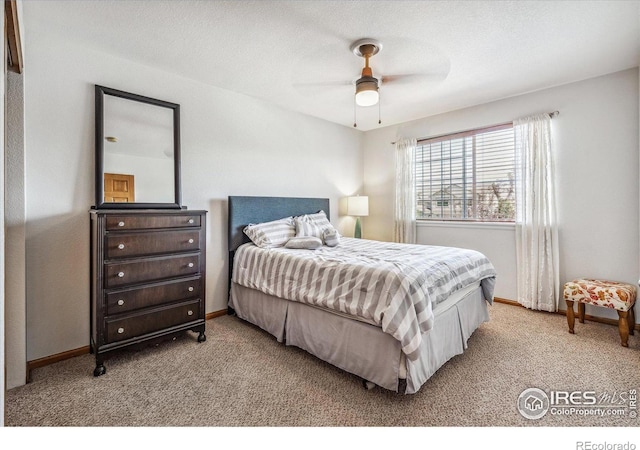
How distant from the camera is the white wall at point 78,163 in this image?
2.21 metres

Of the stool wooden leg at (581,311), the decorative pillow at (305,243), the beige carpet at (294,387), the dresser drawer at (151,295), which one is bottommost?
the beige carpet at (294,387)

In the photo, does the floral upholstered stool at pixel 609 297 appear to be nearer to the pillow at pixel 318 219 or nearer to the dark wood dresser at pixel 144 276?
the pillow at pixel 318 219

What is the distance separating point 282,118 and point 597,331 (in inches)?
160

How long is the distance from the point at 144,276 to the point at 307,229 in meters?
1.68

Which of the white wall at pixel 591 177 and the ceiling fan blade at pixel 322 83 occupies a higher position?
the ceiling fan blade at pixel 322 83

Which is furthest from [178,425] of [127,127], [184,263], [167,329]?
[127,127]

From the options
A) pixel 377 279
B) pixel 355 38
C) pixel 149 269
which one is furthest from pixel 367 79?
pixel 149 269

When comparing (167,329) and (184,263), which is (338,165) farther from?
(167,329)

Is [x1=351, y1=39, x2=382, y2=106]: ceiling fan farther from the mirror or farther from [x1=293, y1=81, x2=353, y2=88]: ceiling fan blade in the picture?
the mirror

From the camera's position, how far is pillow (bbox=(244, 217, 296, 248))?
313 cm

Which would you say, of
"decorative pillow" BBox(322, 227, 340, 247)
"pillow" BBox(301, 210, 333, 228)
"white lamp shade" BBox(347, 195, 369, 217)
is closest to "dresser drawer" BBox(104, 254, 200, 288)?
"decorative pillow" BBox(322, 227, 340, 247)

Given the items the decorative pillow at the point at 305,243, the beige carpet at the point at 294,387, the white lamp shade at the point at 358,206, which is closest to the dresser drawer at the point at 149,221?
the decorative pillow at the point at 305,243

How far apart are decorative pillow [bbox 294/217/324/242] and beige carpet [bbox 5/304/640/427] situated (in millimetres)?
1219
